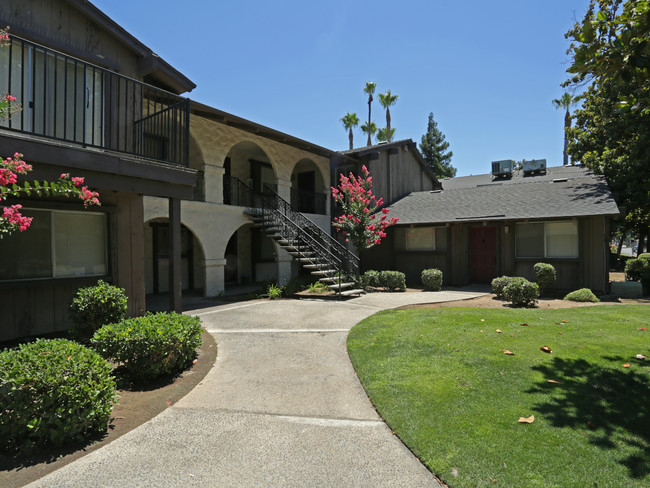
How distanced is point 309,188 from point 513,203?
9.29 meters

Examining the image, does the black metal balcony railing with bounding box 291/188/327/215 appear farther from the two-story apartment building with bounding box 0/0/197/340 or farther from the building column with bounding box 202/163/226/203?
the two-story apartment building with bounding box 0/0/197/340

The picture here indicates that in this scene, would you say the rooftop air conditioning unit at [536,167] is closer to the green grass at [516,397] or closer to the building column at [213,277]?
the green grass at [516,397]

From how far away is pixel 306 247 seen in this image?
13727 mm

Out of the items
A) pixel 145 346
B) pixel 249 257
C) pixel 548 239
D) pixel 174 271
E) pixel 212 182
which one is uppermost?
pixel 212 182

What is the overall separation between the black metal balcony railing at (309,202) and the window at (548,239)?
27.7 ft

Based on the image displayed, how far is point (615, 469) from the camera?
2852 millimetres

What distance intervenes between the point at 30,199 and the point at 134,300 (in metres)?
2.56

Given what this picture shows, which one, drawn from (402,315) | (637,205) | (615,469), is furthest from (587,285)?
(615,469)

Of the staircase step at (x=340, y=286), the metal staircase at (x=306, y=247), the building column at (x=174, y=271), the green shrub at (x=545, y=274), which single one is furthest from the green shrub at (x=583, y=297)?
the building column at (x=174, y=271)

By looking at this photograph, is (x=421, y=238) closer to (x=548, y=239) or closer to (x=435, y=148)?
(x=548, y=239)

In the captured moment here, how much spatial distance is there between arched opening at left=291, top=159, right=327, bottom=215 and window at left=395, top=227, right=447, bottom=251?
377 centimetres

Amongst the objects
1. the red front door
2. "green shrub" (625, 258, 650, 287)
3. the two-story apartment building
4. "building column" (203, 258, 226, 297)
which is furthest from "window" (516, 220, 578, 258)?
the two-story apartment building

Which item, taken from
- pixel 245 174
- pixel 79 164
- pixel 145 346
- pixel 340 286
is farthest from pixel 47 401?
pixel 245 174

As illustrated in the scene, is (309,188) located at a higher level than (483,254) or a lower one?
higher
